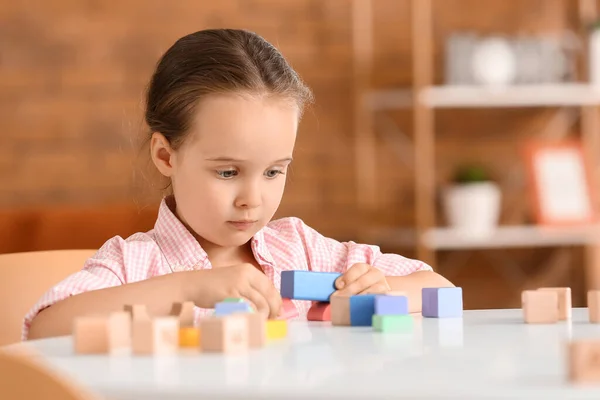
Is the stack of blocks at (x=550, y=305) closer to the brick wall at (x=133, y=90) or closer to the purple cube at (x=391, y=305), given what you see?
the purple cube at (x=391, y=305)

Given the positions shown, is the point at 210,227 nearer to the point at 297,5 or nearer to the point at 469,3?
the point at 297,5

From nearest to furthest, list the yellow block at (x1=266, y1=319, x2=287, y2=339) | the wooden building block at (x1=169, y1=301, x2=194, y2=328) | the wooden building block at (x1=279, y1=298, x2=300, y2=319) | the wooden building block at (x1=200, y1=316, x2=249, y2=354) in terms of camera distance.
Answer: the wooden building block at (x1=200, y1=316, x2=249, y2=354), the yellow block at (x1=266, y1=319, x2=287, y2=339), the wooden building block at (x1=169, y1=301, x2=194, y2=328), the wooden building block at (x1=279, y1=298, x2=300, y2=319)

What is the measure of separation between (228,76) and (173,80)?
0.36 ft

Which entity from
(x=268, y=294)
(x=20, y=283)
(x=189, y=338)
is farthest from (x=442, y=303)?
(x=20, y=283)

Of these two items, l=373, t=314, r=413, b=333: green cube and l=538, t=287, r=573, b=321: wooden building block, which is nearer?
l=373, t=314, r=413, b=333: green cube

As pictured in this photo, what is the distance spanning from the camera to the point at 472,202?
135 inches

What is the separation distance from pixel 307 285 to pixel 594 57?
2713 millimetres

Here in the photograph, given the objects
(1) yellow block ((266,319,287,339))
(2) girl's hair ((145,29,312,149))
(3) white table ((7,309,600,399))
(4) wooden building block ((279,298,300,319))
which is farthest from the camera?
(2) girl's hair ((145,29,312,149))

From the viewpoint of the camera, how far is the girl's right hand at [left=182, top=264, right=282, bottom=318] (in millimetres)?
1079

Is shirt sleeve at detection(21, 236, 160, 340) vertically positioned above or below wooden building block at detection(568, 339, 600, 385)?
above

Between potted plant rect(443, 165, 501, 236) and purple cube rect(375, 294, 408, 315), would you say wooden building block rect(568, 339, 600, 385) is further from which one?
potted plant rect(443, 165, 501, 236)

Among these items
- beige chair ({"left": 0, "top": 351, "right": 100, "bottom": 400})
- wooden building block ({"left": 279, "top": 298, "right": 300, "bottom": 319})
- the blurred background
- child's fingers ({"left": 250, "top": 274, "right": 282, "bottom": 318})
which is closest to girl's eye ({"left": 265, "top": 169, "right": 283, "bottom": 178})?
wooden building block ({"left": 279, "top": 298, "right": 300, "bottom": 319})

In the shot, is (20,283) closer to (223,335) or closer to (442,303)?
(442,303)

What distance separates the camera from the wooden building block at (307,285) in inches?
44.1
